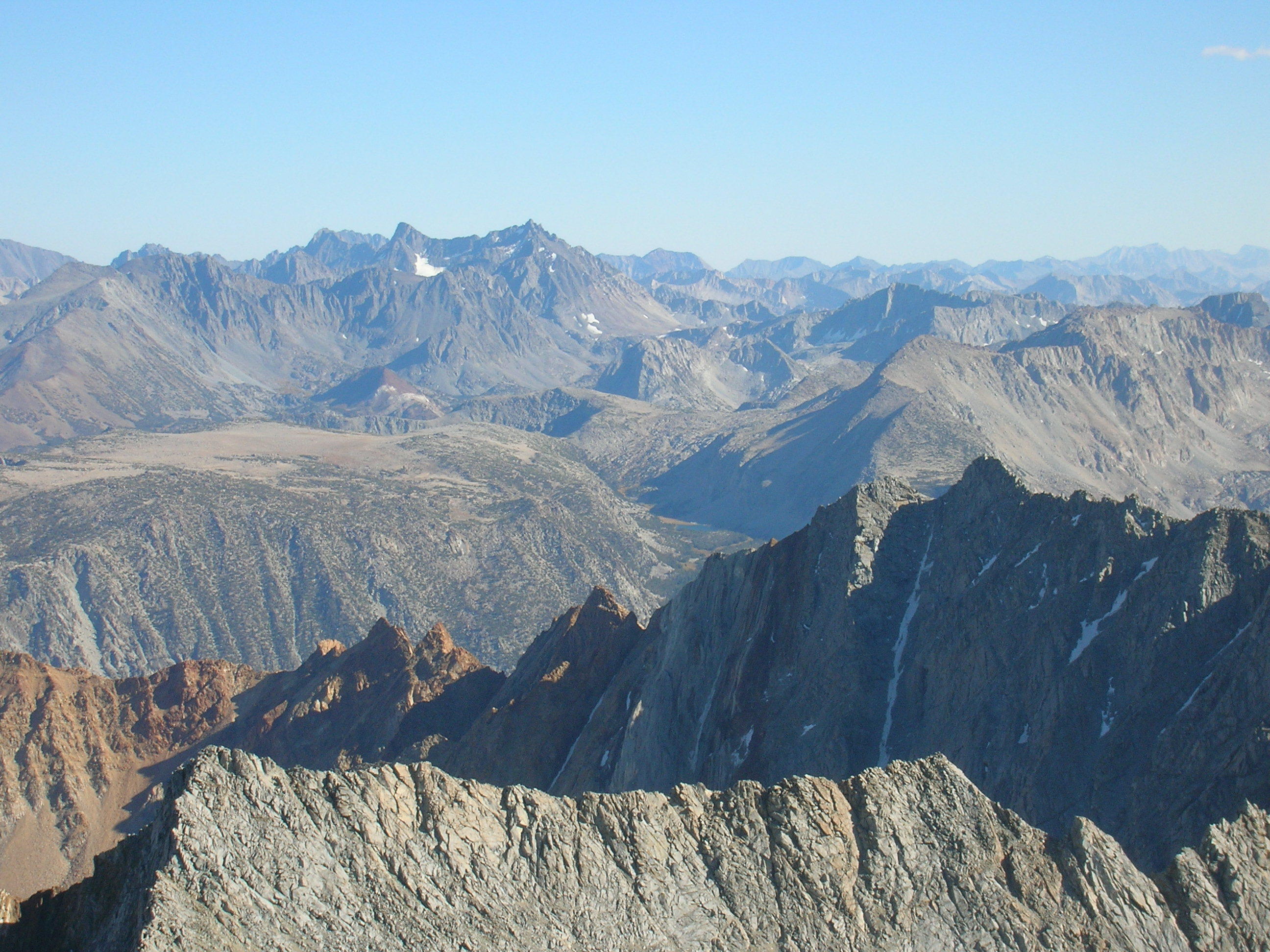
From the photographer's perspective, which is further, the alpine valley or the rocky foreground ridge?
the alpine valley

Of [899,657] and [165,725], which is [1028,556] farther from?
[165,725]

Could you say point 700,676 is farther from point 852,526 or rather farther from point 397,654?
point 397,654

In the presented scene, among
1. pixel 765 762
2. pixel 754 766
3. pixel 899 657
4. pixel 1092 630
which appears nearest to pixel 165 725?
pixel 754 766

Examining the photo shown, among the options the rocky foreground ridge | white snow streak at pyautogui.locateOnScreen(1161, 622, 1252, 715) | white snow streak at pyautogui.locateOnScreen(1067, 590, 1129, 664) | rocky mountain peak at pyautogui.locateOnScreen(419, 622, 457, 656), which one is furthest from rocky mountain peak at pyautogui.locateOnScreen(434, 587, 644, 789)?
the rocky foreground ridge

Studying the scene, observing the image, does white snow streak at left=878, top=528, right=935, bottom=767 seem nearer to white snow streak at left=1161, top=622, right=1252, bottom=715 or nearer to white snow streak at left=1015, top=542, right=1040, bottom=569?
white snow streak at left=1015, top=542, right=1040, bottom=569

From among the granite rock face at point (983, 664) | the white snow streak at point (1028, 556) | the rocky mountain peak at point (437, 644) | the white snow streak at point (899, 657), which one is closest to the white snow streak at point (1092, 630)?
the granite rock face at point (983, 664)

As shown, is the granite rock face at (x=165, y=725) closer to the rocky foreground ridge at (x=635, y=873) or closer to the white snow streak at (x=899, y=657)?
the white snow streak at (x=899, y=657)
